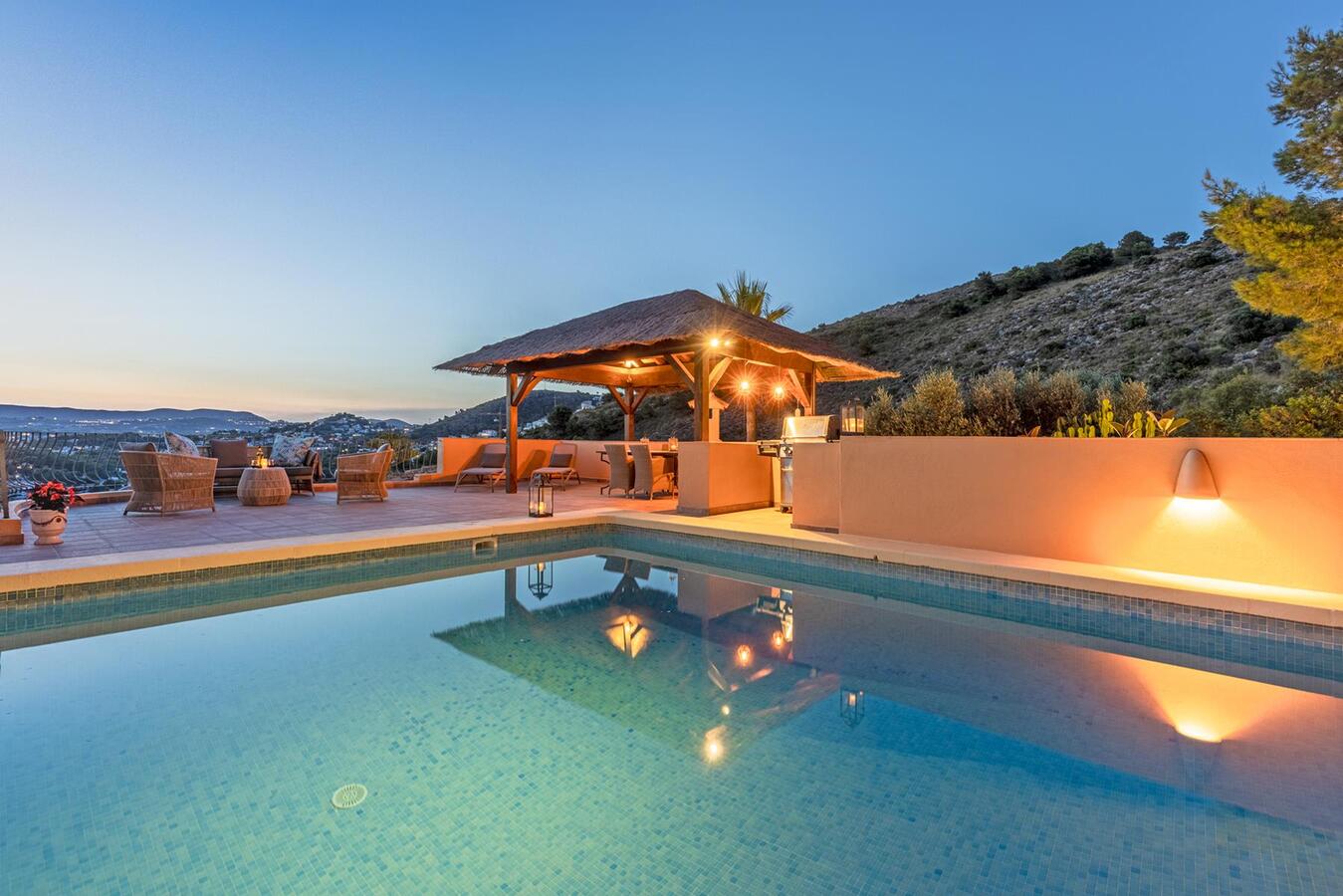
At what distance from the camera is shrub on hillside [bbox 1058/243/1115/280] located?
28.8m

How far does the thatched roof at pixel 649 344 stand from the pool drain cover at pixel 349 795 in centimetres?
652

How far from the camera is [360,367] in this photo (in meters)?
20.6

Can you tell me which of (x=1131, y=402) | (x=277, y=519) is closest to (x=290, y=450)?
(x=277, y=519)

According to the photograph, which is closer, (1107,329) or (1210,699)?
(1210,699)

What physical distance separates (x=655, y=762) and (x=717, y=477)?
18.0ft

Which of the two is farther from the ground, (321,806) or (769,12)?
(769,12)

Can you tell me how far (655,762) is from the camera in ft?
8.33

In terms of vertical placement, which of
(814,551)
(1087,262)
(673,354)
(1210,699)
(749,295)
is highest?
(1087,262)

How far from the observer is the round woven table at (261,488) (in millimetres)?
8328

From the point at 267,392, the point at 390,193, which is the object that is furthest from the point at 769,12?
the point at 267,392

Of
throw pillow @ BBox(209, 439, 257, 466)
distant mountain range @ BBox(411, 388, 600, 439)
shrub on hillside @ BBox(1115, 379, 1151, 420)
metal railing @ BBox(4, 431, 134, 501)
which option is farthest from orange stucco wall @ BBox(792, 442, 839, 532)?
distant mountain range @ BBox(411, 388, 600, 439)

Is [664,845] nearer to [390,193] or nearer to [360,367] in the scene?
[390,193]

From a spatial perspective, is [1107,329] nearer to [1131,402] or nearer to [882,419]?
[1131,402]

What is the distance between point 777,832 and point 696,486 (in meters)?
5.87
